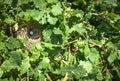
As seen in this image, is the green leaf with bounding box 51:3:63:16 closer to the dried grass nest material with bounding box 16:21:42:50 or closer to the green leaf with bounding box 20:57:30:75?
the dried grass nest material with bounding box 16:21:42:50

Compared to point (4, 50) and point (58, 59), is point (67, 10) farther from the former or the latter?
point (4, 50)

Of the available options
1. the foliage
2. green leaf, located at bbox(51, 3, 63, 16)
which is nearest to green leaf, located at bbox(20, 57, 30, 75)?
the foliage

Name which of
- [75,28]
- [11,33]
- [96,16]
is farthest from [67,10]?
[11,33]

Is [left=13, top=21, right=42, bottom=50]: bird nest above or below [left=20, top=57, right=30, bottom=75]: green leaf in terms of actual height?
above

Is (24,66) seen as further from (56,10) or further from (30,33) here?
(56,10)

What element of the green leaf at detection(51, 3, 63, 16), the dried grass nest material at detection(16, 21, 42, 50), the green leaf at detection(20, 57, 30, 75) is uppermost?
the green leaf at detection(51, 3, 63, 16)

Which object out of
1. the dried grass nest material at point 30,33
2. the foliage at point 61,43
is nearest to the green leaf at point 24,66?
the foliage at point 61,43

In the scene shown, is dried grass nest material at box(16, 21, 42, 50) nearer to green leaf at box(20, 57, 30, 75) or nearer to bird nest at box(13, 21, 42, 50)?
bird nest at box(13, 21, 42, 50)

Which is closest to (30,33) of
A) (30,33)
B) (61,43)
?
(30,33)

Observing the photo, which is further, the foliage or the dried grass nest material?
the dried grass nest material
